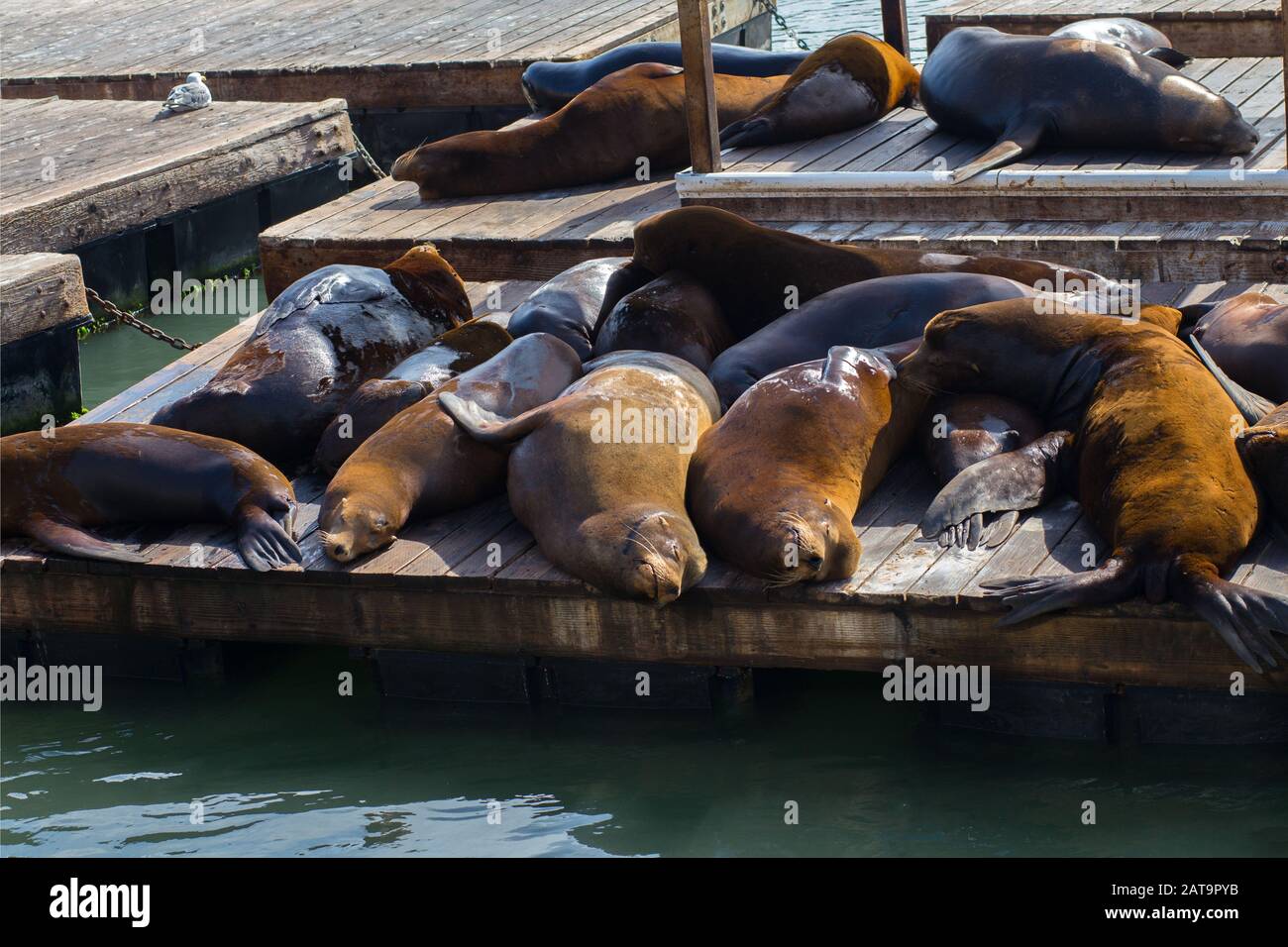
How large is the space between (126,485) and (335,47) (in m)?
7.99

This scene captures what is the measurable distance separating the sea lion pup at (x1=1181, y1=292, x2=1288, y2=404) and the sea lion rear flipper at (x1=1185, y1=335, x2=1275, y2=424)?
0.10 m

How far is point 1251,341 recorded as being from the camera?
518 centimetres

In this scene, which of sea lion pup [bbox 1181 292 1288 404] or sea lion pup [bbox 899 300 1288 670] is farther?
sea lion pup [bbox 1181 292 1288 404]

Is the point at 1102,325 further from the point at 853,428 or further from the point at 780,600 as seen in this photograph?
the point at 780,600

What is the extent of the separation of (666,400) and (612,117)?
371cm

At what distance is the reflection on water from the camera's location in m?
4.29

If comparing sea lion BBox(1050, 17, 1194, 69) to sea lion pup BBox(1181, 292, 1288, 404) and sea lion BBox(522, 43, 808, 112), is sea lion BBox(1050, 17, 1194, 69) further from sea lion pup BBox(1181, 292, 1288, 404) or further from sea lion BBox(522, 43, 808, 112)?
sea lion pup BBox(1181, 292, 1288, 404)

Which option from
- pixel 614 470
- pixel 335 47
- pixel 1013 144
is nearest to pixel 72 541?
pixel 614 470

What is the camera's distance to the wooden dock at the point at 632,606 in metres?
4.43

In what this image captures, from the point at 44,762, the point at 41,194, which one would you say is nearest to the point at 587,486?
the point at 44,762

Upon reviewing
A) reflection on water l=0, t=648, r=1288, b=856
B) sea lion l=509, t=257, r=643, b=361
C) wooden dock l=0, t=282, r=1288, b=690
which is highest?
sea lion l=509, t=257, r=643, b=361

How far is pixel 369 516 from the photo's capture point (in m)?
5.01

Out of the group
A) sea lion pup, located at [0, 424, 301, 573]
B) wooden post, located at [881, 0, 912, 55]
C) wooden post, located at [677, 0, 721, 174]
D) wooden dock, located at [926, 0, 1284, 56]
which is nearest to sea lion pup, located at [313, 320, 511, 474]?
sea lion pup, located at [0, 424, 301, 573]

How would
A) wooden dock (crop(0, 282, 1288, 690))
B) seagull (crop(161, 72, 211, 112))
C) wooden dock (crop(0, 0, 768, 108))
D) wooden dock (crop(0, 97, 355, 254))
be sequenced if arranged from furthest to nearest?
1. wooden dock (crop(0, 0, 768, 108))
2. seagull (crop(161, 72, 211, 112))
3. wooden dock (crop(0, 97, 355, 254))
4. wooden dock (crop(0, 282, 1288, 690))
